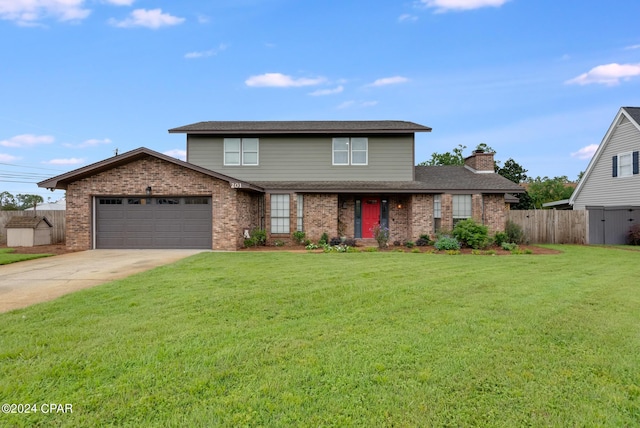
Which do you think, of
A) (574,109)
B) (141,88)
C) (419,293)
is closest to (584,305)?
(419,293)

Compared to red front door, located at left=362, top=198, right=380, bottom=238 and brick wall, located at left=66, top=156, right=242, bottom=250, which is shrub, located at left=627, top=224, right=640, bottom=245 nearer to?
red front door, located at left=362, top=198, right=380, bottom=238

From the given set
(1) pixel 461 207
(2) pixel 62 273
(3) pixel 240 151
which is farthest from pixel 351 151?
(2) pixel 62 273

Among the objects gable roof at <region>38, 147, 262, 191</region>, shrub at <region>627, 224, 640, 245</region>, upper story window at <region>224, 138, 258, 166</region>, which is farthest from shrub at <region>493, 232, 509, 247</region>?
upper story window at <region>224, 138, 258, 166</region>

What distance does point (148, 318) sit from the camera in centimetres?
515

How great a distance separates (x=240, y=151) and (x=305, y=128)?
135 inches

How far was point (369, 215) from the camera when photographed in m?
18.0

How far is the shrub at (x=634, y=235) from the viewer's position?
18.7m

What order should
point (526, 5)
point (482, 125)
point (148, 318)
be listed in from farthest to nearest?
point (482, 125) < point (526, 5) < point (148, 318)

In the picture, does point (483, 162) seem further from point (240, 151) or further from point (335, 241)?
point (240, 151)

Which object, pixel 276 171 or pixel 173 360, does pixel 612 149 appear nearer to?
pixel 276 171

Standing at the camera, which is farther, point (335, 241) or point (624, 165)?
point (624, 165)

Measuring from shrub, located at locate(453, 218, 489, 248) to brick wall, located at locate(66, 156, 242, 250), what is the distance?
9.12 meters

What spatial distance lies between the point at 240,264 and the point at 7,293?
16.6ft

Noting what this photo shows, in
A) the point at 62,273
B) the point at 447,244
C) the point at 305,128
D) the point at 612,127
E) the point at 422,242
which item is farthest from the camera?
the point at 612,127
